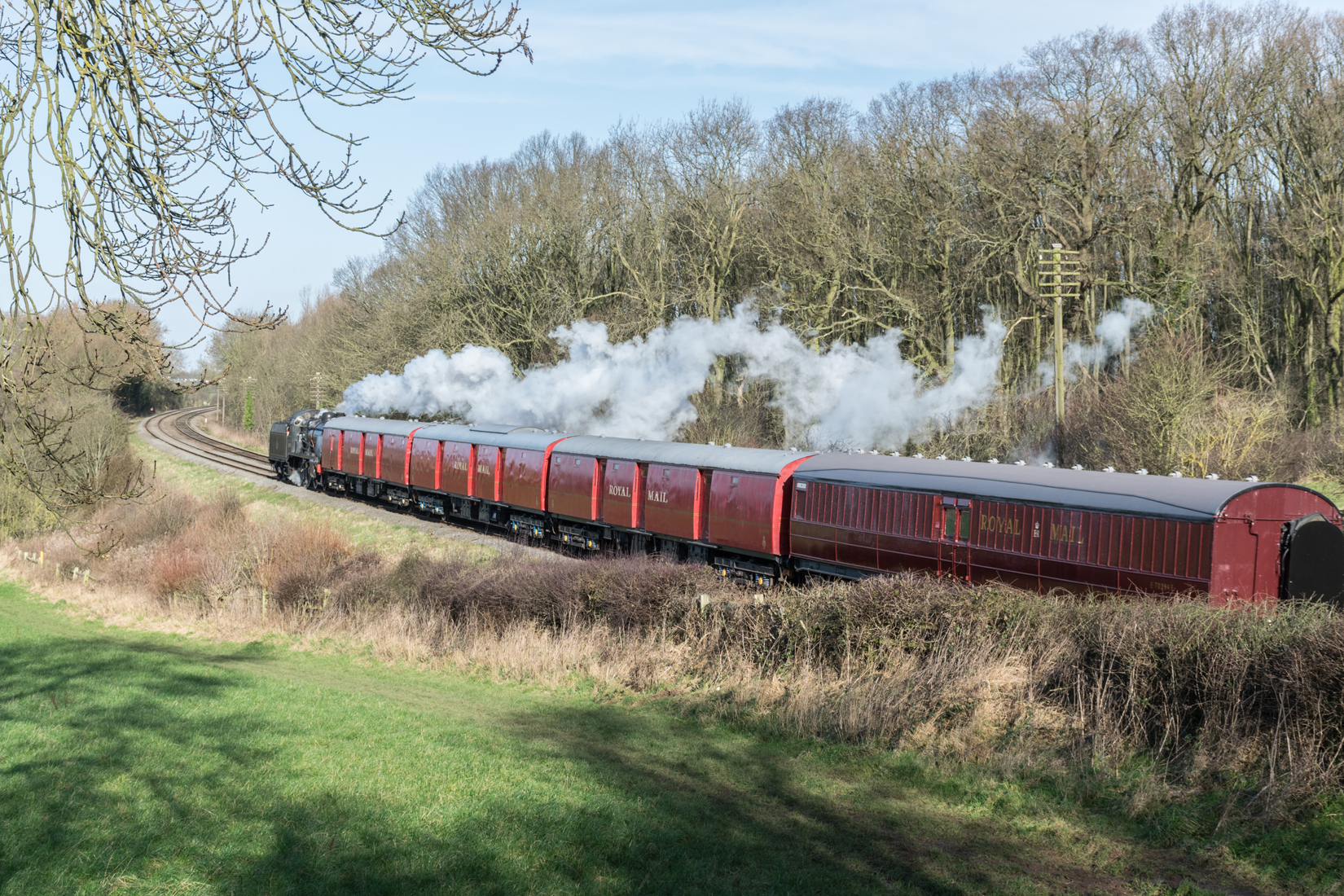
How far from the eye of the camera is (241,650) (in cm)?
1827

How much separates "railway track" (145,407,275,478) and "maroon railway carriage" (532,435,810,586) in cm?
2579

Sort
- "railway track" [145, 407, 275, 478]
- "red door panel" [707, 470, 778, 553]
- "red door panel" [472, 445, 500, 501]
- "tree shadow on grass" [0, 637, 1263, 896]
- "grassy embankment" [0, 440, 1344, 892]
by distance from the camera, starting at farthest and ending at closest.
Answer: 1. "railway track" [145, 407, 275, 478]
2. "red door panel" [472, 445, 500, 501]
3. "red door panel" [707, 470, 778, 553]
4. "grassy embankment" [0, 440, 1344, 892]
5. "tree shadow on grass" [0, 637, 1263, 896]

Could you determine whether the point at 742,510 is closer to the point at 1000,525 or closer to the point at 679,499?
the point at 679,499

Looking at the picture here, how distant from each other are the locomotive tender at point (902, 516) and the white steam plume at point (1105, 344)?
56.9 ft

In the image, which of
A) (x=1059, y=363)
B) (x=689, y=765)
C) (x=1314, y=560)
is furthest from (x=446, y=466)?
(x=1314, y=560)

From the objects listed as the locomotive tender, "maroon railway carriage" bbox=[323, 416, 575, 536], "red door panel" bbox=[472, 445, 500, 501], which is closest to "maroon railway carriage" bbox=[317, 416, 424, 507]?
"maroon railway carriage" bbox=[323, 416, 575, 536]

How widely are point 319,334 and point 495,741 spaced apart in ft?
193

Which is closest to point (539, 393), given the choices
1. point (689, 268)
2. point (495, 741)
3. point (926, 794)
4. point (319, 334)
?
point (689, 268)

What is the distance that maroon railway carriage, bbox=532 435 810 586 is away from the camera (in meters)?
19.1

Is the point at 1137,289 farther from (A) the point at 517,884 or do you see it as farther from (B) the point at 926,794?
(A) the point at 517,884

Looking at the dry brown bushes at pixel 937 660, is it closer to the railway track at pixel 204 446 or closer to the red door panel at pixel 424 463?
the red door panel at pixel 424 463

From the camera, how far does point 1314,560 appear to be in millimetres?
13367

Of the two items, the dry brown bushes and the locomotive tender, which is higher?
the locomotive tender

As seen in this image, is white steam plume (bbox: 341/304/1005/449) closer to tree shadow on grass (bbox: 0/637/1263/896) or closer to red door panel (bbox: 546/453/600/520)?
red door panel (bbox: 546/453/600/520)
